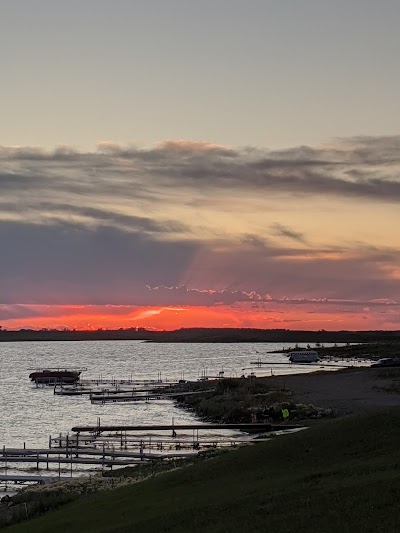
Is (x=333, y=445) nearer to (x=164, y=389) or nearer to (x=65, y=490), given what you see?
(x=65, y=490)

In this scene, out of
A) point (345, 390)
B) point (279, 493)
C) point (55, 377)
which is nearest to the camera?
point (279, 493)

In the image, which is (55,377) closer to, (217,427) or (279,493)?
(217,427)

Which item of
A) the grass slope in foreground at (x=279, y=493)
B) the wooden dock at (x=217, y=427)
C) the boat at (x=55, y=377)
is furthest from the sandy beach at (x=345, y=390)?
the boat at (x=55, y=377)

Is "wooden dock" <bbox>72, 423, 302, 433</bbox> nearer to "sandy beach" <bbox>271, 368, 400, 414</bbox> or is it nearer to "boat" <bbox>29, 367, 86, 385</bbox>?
"sandy beach" <bbox>271, 368, 400, 414</bbox>

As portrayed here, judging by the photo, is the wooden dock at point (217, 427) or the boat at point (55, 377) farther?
the boat at point (55, 377)

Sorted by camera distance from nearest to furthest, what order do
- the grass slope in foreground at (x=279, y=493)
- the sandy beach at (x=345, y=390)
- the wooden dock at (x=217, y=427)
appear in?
1. the grass slope in foreground at (x=279, y=493)
2. the wooden dock at (x=217, y=427)
3. the sandy beach at (x=345, y=390)

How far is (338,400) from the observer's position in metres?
82.8

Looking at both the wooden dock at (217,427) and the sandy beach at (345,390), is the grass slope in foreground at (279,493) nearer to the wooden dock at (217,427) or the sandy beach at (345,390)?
the wooden dock at (217,427)

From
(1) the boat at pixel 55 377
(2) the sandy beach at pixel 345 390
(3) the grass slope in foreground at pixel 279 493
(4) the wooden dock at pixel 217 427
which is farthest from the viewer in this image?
(1) the boat at pixel 55 377

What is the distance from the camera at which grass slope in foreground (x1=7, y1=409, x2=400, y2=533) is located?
2064 cm

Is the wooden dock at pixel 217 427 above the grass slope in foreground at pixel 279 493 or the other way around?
the other way around

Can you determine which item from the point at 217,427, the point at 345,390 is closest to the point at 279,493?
the point at 217,427

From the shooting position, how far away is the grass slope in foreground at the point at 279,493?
67.7 feet

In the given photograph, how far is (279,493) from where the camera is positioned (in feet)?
78.3
